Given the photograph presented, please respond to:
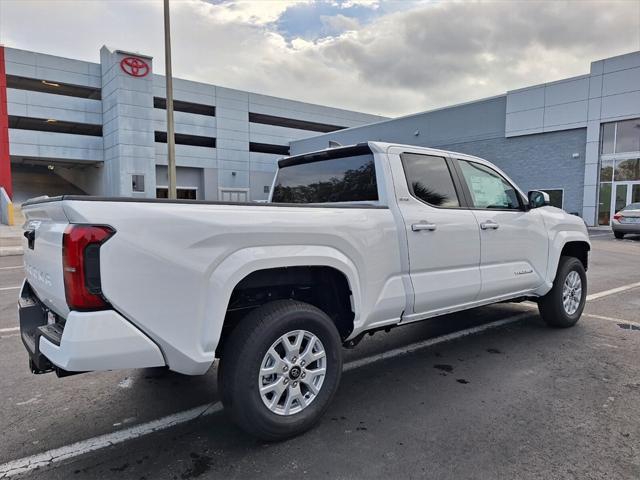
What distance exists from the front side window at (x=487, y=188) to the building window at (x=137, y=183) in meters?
34.2

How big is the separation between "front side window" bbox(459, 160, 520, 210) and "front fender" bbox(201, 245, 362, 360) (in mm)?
1980

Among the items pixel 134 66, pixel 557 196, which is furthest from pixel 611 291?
pixel 134 66

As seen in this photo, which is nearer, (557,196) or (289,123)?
(557,196)

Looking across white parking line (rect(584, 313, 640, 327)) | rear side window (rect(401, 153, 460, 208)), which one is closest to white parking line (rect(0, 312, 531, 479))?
rear side window (rect(401, 153, 460, 208))

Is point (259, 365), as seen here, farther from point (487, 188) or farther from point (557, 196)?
point (557, 196)

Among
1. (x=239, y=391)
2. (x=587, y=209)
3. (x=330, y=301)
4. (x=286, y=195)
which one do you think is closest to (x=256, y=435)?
(x=239, y=391)

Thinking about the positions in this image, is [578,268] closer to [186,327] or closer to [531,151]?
[186,327]

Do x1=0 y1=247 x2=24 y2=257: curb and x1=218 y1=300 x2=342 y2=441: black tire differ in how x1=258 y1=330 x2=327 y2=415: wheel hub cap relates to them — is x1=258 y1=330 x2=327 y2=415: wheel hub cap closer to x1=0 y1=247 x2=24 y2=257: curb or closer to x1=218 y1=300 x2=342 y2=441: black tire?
x1=218 y1=300 x2=342 y2=441: black tire

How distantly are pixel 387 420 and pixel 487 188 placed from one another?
254 centimetres

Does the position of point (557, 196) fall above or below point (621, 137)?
below

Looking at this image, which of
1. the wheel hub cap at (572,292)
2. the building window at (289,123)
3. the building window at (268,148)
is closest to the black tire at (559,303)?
the wheel hub cap at (572,292)

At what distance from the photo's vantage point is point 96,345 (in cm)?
220

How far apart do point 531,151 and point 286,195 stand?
26157mm

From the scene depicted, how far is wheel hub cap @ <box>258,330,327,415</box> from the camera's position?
8.95 feet
